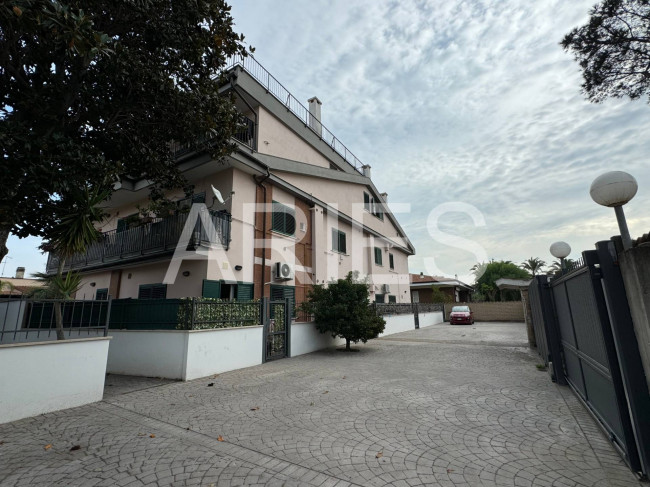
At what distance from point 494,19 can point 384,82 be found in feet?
12.1

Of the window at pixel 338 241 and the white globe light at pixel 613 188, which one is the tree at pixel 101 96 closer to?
the white globe light at pixel 613 188

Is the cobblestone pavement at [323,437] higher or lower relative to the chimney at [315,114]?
lower

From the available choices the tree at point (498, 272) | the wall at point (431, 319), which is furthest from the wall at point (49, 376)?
the tree at point (498, 272)

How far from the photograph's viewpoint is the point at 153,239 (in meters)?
10.8

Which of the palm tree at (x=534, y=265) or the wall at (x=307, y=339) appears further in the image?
the palm tree at (x=534, y=265)

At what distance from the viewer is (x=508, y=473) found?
2781 millimetres

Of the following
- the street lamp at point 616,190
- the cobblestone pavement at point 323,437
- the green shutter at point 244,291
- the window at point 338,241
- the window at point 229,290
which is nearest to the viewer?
the cobblestone pavement at point 323,437

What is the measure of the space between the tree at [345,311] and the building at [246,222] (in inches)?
89.2

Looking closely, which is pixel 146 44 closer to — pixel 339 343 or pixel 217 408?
pixel 217 408

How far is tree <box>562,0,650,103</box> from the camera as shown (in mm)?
7074

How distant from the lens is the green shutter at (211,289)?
9758 millimetres

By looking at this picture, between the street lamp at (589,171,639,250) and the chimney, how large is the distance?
600 inches

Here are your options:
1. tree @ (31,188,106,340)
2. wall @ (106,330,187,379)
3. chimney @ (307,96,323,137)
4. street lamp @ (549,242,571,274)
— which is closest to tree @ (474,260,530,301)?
chimney @ (307,96,323,137)

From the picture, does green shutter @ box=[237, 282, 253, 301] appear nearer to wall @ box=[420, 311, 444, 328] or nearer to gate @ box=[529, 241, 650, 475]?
gate @ box=[529, 241, 650, 475]
